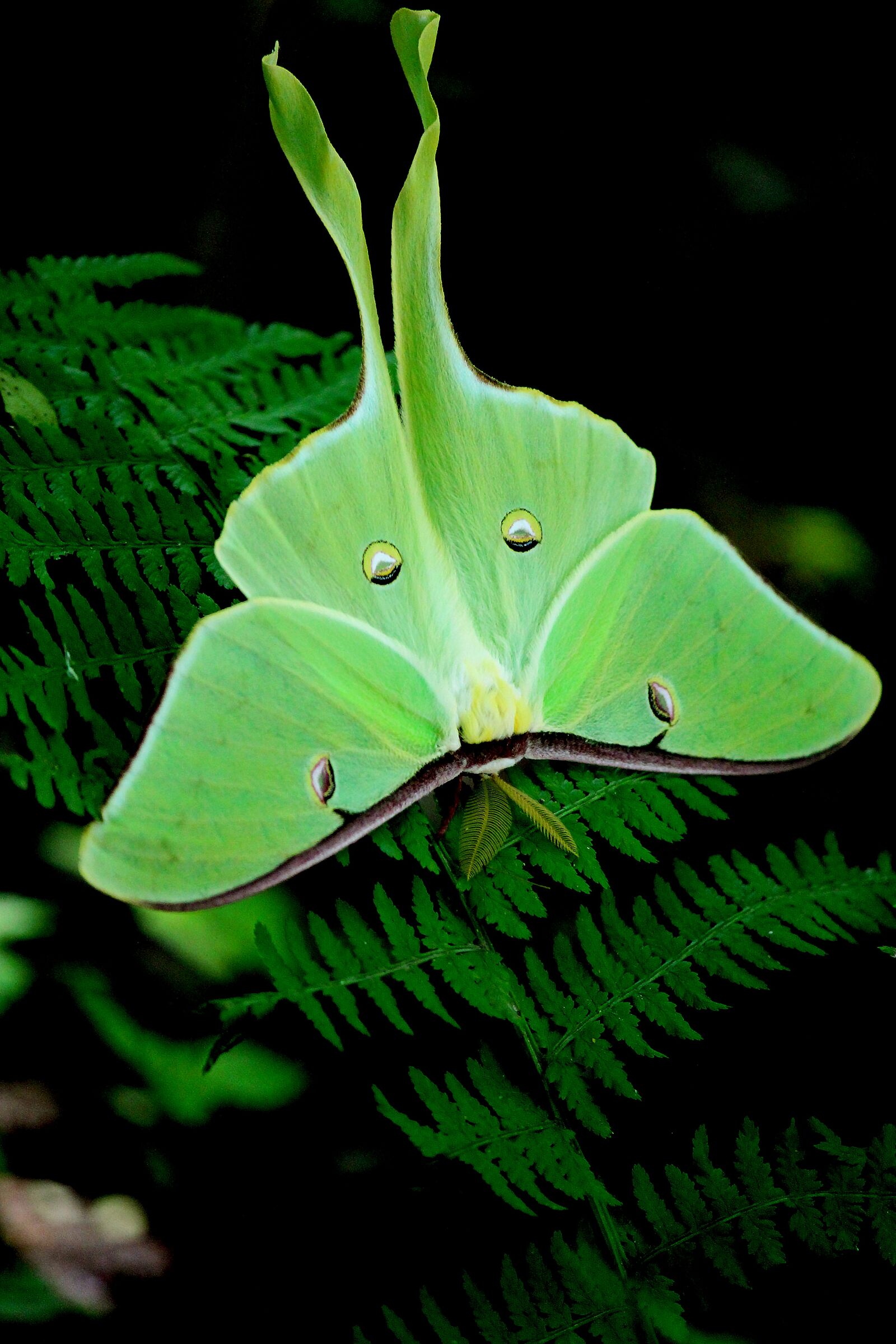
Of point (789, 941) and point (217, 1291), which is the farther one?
point (217, 1291)

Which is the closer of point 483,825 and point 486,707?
point 486,707

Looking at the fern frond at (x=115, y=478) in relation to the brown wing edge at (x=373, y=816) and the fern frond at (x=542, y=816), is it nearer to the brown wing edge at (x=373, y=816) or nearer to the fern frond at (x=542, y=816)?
the brown wing edge at (x=373, y=816)

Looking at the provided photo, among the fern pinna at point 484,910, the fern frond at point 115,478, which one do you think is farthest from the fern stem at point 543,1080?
the fern frond at point 115,478

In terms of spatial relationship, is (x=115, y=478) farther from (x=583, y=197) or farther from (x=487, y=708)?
(x=583, y=197)

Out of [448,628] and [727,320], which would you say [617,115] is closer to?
Answer: [727,320]

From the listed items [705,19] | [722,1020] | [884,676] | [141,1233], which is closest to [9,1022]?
[141,1233]

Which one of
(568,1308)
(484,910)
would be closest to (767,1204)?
(568,1308)

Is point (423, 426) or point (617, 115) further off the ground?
point (617, 115)
